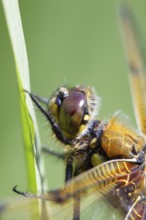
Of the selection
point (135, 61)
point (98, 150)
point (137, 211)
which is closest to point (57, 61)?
point (135, 61)

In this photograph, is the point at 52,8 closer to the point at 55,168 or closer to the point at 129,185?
the point at 55,168

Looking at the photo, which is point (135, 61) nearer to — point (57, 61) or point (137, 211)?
point (137, 211)

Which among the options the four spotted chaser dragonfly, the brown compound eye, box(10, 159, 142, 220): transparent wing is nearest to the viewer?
box(10, 159, 142, 220): transparent wing

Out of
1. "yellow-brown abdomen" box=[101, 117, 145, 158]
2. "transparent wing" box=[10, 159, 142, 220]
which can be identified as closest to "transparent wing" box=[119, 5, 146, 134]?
"yellow-brown abdomen" box=[101, 117, 145, 158]

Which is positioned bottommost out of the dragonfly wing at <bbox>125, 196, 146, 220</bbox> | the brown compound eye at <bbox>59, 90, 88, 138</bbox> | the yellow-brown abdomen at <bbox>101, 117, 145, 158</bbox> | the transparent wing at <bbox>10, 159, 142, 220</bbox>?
the dragonfly wing at <bbox>125, 196, 146, 220</bbox>

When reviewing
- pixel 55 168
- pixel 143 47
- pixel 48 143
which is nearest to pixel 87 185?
pixel 143 47

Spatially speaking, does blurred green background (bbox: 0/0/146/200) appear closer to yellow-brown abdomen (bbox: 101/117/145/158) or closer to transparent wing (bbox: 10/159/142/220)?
yellow-brown abdomen (bbox: 101/117/145/158)
